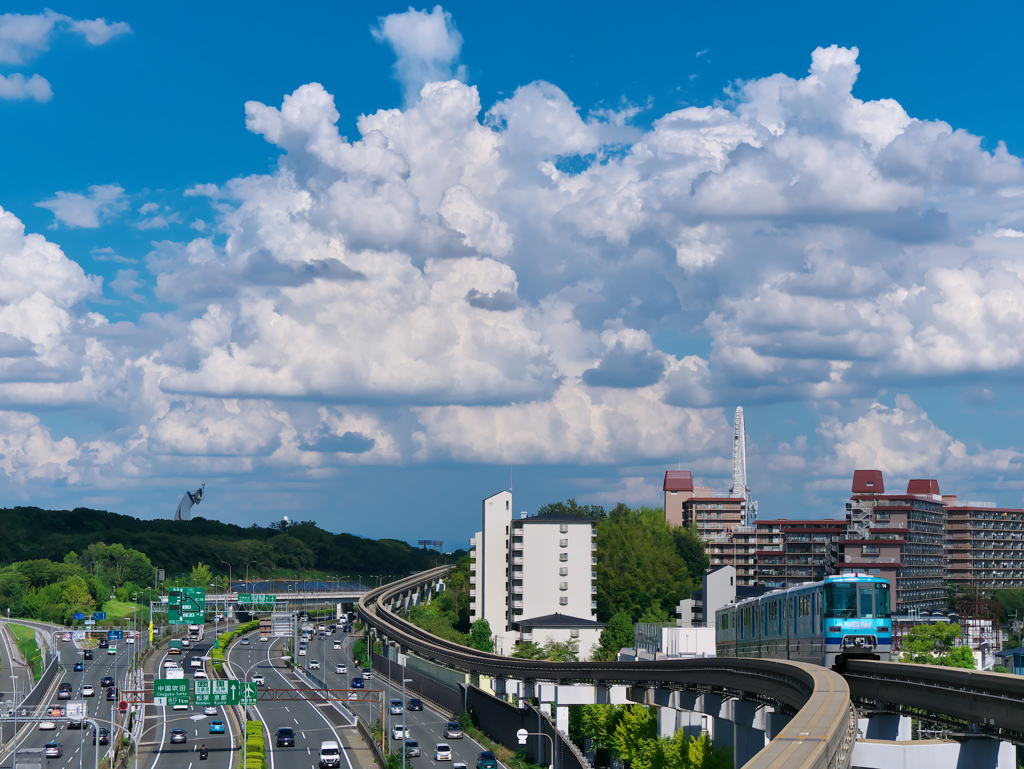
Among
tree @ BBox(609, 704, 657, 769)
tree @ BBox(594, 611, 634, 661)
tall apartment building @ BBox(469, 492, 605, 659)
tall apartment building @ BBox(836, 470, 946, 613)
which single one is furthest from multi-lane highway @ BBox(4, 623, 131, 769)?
tall apartment building @ BBox(836, 470, 946, 613)

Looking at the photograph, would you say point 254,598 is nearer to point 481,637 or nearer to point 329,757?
point 481,637

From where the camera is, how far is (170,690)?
271ft

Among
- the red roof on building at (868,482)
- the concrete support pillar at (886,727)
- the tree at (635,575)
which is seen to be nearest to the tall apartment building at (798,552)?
the red roof on building at (868,482)

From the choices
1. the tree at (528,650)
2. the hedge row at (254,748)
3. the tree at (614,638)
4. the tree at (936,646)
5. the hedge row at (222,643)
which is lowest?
the hedge row at (222,643)

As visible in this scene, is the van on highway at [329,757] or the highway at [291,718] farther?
the highway at [291,718]

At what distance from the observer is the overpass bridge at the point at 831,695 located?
2412 centimetres

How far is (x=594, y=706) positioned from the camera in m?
82.1

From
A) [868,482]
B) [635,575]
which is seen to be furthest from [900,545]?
[635,575]

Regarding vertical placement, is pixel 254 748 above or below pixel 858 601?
below

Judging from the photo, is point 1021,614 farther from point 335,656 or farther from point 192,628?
point 192,628

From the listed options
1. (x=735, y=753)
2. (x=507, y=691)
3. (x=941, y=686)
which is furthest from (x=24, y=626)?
(x=941, y=686)

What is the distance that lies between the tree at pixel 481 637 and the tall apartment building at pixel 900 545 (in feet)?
165

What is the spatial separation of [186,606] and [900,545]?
10713 centimetres

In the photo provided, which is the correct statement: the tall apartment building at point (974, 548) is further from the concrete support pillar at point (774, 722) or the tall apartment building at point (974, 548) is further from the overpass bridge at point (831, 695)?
the concrete support pillar at point (774, 722)
